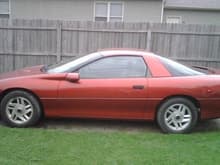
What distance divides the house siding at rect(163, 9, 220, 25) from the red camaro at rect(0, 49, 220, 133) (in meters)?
13.0

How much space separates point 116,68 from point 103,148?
1.57 m

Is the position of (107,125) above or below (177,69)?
below

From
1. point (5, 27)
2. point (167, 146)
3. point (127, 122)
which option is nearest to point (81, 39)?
point (5, 27)

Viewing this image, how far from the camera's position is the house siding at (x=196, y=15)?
1719 cm

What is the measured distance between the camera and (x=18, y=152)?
3.93 metres

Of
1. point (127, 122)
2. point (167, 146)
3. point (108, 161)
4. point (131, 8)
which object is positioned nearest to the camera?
point (108, 161)

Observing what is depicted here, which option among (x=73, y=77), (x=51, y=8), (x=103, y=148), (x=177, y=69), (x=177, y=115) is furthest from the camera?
(x=51, y=8)

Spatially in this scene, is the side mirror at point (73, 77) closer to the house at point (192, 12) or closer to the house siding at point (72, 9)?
the house siding at point (72, 9)

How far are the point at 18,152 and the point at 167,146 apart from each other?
2177 millimetres

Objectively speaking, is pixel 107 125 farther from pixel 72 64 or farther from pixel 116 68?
pixel 72 64

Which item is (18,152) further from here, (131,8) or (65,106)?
(131,8)

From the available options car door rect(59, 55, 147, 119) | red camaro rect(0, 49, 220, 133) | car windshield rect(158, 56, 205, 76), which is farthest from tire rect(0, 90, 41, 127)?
car windshield rect(158, 56, 205, 76)

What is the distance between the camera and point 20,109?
197 inches

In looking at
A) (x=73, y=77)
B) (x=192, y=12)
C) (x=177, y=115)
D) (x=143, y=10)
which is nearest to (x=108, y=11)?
(x=143, y=10)
